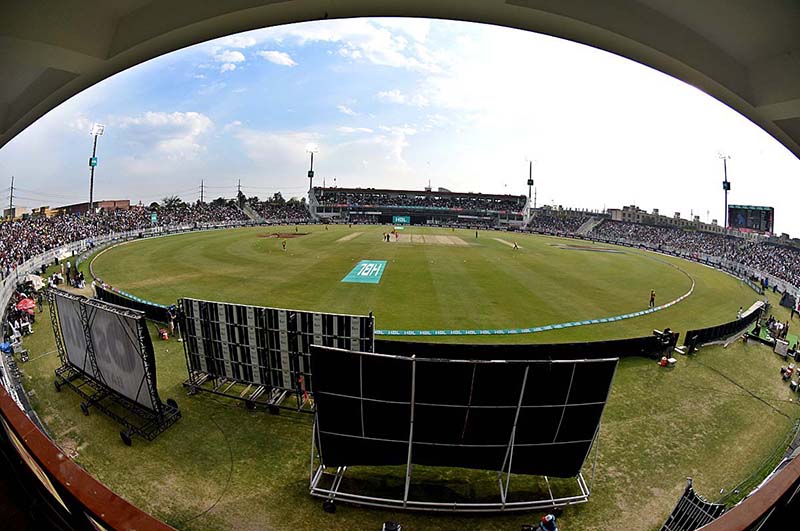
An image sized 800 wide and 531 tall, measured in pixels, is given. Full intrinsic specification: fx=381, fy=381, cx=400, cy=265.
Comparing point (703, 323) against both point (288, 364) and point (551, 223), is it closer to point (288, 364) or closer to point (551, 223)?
point (288, 364)

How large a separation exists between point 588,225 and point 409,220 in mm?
39687

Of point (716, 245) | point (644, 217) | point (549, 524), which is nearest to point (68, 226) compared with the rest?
point (549, 524)

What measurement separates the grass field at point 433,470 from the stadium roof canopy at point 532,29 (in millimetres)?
7300

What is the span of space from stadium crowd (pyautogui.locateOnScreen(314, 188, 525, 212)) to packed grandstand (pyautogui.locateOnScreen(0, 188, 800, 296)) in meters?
0.24

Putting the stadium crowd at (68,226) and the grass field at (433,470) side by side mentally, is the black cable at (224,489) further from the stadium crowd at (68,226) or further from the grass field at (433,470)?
the stadium crowd at (68,226)

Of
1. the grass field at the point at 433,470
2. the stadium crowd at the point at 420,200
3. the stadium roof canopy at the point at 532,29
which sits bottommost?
the grass field at the point at 433,470

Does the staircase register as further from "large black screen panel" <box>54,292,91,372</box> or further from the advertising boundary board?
"large black screen panel" <box>54,292,91,372</box>

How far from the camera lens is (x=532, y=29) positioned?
271 cm

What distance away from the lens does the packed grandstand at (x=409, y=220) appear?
3766 cm

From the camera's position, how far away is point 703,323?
20.9 m

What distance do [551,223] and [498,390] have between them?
89.5m

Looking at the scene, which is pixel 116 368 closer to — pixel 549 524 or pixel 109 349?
pixel 109 349

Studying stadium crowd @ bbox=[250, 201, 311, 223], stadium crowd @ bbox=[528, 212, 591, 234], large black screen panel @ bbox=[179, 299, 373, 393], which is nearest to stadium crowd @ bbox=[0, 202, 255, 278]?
stadium crowd @ bbox=[250, 201, 311, 223]

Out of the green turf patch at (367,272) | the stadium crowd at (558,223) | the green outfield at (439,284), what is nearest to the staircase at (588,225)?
the stadium crowd at (558,223)
